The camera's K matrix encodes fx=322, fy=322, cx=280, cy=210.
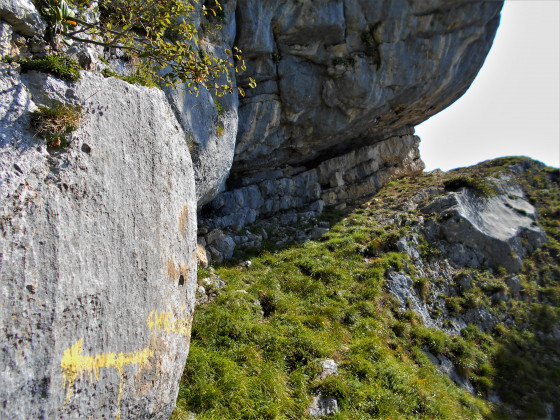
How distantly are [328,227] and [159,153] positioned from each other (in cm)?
1363

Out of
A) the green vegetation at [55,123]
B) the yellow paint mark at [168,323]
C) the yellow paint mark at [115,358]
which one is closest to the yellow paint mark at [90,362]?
the yellow paint mark at [115,358]

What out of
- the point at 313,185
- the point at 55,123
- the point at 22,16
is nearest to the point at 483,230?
the point at 313,185

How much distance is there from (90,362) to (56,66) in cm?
399

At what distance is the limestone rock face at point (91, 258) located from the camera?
3455mm

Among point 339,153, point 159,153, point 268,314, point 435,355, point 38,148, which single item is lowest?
point 435,355

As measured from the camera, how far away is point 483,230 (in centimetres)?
1844

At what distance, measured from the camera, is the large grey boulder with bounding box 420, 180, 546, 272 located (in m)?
17.7

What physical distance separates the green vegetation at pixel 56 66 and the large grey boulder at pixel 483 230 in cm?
1742

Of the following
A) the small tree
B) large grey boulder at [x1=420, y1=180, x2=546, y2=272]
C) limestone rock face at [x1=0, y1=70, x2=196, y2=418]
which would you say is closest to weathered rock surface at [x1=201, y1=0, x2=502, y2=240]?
large grey boulder at [x1=420, y1=180, x2=546, y2=272]

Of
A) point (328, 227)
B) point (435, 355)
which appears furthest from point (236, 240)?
point (435, 355)

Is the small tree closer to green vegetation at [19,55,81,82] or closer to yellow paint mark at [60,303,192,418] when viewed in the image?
green vegetation at [19,55,81,82]

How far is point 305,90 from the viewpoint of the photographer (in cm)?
1900

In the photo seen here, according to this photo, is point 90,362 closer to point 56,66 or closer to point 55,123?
point 55,123

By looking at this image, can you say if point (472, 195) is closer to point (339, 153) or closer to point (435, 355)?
point (339, 153)
